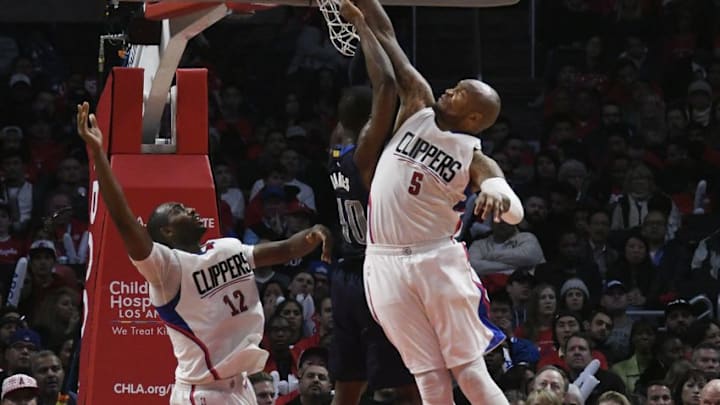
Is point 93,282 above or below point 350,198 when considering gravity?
below

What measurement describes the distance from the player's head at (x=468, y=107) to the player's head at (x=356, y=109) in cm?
84

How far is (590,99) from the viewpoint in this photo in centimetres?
1623

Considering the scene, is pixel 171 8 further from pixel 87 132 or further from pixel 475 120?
pixel 475 120

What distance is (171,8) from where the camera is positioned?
8.53 metres

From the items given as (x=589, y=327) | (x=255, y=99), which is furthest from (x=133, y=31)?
(x=255, y=99)

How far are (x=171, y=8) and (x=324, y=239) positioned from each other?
1.83 metres

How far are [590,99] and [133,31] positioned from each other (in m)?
7.79

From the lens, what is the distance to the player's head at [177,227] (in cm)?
764

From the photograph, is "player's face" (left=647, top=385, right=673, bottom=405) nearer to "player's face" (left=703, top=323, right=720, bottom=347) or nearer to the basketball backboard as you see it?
"player's face" (left=703, top=323, right=720, bottom=347)

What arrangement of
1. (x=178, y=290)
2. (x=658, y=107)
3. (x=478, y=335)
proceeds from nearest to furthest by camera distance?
(x=478, y=335) → (x=178, y=290) → (x=658, y=107)

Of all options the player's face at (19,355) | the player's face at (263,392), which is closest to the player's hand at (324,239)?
the player's face at (263,392)

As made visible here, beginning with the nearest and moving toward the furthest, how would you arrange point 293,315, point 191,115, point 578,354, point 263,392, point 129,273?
point 129,273 → point 191,115 → point 263,392 → point 578,354 → point 293,315

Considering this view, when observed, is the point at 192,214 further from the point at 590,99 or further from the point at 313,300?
the point at 590,99

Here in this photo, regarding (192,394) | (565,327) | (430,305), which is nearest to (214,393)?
(192,394)
